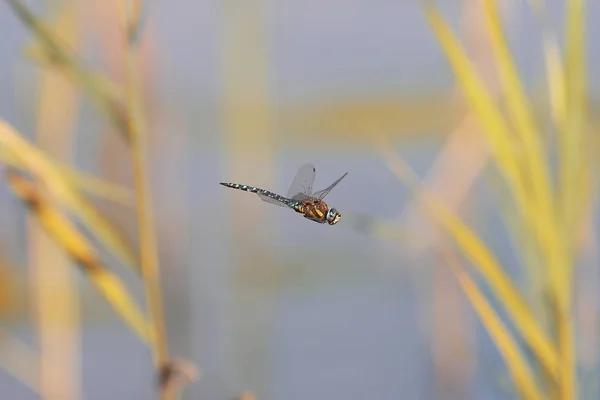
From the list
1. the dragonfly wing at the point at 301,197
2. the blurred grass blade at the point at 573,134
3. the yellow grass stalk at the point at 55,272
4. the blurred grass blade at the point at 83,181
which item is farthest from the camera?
the yellow grass stalk at the point at 55,272

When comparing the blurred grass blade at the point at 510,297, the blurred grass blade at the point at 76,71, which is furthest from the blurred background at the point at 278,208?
the blurred grass blade at the point at 76,71

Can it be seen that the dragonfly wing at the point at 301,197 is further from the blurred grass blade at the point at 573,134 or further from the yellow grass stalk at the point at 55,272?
the yellow grass stalk at the point at 55,272

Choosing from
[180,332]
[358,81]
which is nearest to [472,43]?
[180,332]

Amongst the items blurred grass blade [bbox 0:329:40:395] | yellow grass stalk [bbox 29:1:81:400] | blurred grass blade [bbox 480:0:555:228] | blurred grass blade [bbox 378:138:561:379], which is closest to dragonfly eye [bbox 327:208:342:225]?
blurred grass blade [bbox 378:138:561:379]

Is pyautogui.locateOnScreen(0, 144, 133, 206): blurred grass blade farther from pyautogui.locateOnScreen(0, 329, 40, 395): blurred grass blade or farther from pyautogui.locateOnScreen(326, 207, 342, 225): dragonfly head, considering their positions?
pyautogui.locateOnScreen(0, 329, 40, 395): blurred grass blade

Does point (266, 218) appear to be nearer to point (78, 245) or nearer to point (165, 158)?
point (165, 158)

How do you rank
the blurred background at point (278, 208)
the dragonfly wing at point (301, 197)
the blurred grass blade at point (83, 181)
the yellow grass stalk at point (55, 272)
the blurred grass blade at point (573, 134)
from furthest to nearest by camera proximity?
the blurred background at point (278, 208)
the yellow grass stalk at point (55, 272)
the dragonfly wing at point (301, 197)
the blurred grass blade at point (83, 181)
the blurred grass blade at point (573, 134)

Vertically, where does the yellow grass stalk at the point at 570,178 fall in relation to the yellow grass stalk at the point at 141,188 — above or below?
above
